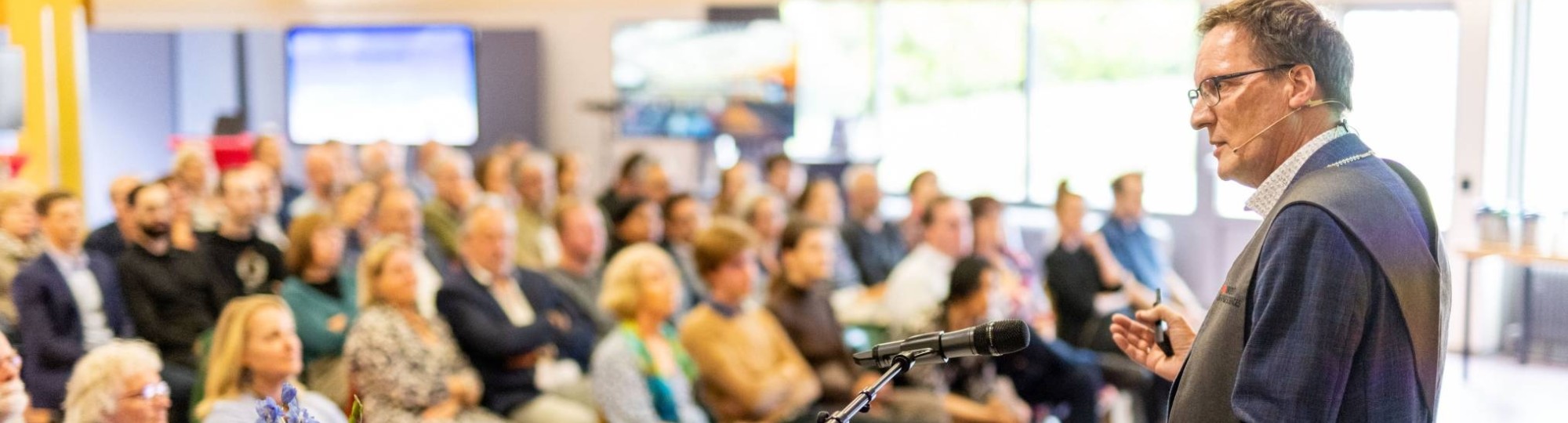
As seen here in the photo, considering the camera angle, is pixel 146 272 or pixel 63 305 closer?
pixel 63 305

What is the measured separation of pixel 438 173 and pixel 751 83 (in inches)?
124

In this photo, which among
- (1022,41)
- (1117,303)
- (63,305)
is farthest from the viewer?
(1022,41)

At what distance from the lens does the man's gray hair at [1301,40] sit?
5.40 feet

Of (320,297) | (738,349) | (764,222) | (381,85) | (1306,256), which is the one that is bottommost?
(738,349)

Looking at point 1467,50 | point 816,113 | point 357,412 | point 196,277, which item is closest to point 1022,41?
point 816,113

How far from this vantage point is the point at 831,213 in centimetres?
688

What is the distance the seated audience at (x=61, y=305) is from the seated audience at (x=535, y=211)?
5.66 feet

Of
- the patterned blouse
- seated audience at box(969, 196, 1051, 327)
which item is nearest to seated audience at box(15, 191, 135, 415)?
the patterned blouse

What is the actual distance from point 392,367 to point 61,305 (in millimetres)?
1360

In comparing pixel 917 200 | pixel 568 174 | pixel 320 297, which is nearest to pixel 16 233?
pixel 320 297

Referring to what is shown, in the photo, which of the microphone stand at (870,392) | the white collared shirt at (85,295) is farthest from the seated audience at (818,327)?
the microphone stand at (870,392)

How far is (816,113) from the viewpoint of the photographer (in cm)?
973

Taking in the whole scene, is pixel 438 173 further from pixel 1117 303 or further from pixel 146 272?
pixel 1117 303

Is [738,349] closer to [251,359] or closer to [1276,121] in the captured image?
[251,359]
